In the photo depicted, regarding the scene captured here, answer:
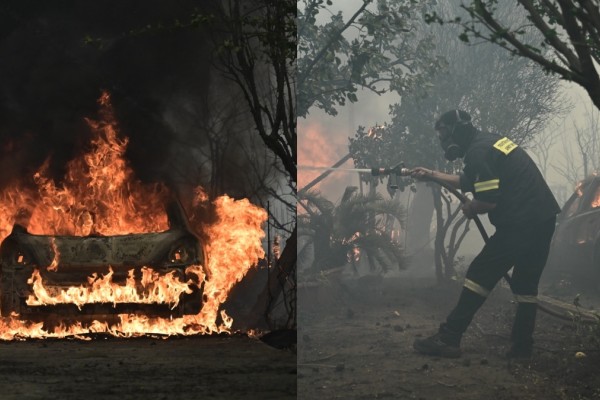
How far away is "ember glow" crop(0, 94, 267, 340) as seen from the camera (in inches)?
413

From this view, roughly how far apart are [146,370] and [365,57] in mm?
3564

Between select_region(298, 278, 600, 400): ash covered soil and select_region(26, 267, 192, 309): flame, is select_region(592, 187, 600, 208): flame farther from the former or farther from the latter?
select_region(26, 267, 192, 309): flame

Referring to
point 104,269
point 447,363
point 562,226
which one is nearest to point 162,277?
point 104,269

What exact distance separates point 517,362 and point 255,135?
18.3 feet

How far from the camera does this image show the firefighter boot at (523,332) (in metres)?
7.53

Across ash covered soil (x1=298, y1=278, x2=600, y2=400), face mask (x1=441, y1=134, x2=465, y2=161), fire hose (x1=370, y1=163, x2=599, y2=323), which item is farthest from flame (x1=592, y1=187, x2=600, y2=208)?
face mask (x1=441, y1=134, x2=465, y2=161)

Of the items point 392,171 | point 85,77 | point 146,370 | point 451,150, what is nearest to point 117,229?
point 85,77

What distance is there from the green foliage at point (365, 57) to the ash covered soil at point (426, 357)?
181cm

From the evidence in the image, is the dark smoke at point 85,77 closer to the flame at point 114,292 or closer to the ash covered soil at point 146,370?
the flame at point 114,292

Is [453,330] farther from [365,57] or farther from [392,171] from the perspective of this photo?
[365,57]

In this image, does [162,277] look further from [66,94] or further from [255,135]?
[66,94]

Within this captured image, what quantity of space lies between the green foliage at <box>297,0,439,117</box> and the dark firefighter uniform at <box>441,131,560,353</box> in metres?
0.96

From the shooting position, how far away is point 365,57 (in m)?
8.49

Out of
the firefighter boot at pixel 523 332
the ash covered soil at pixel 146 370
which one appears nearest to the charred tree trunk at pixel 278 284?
the ash covered soil at pixel 146 370
